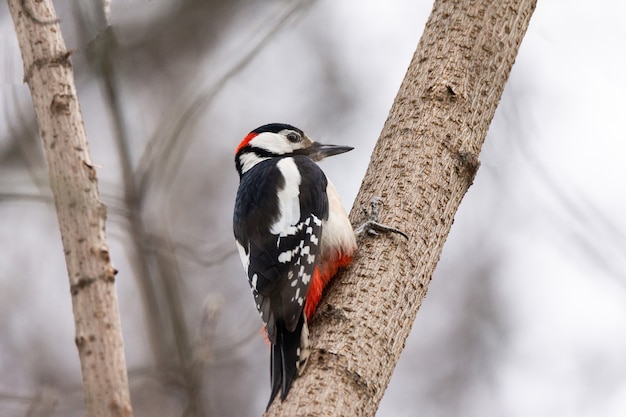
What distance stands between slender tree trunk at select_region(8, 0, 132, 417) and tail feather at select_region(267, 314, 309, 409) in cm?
79

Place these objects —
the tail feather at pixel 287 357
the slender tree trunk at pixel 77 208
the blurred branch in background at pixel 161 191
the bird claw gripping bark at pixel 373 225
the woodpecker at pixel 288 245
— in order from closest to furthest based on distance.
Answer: the slender tree trunk at pixel 77 208, the blurred branch in background at pixel 161 191, the tail feather at pixel 287 357, the woodpecker at pixel 288 245, the bird claw gripping bark at pixel 373 225

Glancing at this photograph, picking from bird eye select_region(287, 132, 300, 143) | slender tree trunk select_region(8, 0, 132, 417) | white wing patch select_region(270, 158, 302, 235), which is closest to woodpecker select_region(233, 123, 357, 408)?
white wing patch select_region(270, 158, 302, 235)

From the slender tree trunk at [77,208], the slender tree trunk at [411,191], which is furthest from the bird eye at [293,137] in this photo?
the slender tree trunk at [77,208]

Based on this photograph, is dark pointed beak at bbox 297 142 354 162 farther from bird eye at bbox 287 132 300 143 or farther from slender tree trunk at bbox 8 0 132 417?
slender tree trunk at bbox 8 0 132 417

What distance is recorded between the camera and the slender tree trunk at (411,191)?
2.19 metres

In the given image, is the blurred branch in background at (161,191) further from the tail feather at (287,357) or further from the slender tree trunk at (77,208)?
the slender tree trunk at (77,208)

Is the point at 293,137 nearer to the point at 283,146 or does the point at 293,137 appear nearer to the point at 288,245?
the point at 283,146

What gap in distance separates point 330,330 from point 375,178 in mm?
770

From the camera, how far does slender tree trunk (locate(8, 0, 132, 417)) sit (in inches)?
57.3

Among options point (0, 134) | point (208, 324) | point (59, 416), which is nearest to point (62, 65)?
point (208, 324)

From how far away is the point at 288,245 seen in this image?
291 centimetres

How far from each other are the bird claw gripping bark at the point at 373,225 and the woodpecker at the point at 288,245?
0.06m

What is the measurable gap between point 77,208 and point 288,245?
1.45m

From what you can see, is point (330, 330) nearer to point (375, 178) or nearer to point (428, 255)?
point (428, 255)
